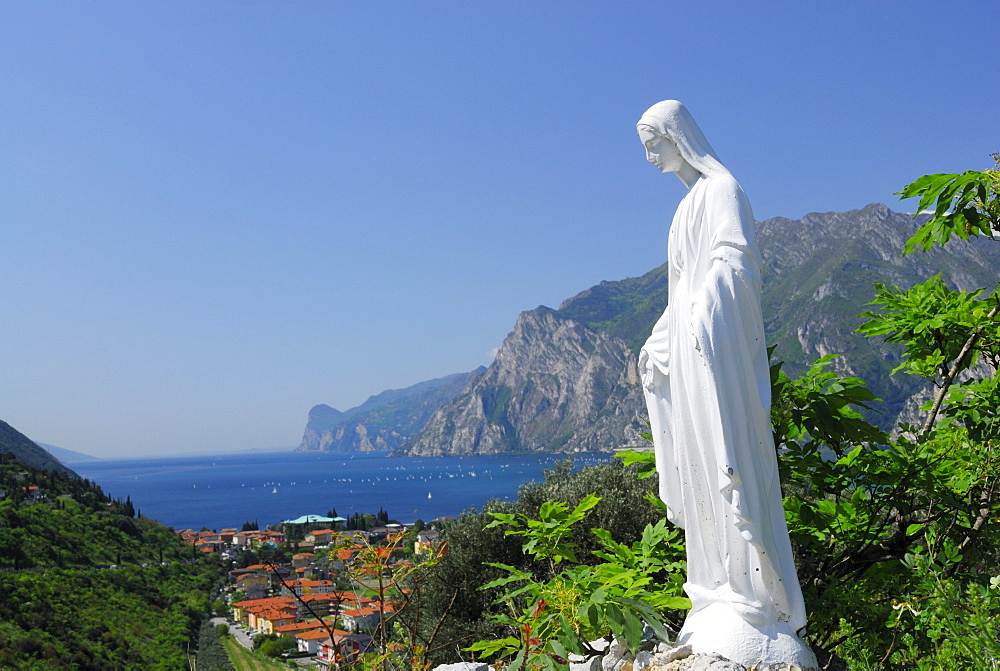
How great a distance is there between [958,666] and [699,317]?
67.3 inches

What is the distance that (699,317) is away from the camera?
11.6 feet

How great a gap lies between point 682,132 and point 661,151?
15 cm

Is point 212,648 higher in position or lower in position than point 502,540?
lower

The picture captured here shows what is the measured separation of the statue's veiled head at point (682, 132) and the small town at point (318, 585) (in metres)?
2.40

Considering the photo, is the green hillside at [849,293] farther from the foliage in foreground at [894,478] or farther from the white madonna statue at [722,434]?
the white madonna statue at [722,434]

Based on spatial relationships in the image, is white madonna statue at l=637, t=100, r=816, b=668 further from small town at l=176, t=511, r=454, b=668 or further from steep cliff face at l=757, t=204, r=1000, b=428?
steep cliff face at l=757, t=204, r=1000, b=428

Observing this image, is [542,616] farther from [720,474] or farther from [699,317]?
[699,317]

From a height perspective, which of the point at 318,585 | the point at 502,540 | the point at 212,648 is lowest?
the point at 212,648

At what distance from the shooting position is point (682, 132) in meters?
3.95

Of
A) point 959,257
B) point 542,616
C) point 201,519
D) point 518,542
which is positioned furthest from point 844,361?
point 542,616

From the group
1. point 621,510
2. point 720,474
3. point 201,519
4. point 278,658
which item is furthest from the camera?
point 201,519

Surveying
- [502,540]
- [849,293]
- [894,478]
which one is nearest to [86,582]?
[502,540]

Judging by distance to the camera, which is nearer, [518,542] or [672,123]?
[672,123]

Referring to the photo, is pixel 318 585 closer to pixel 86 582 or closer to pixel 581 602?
pixel 581 602
